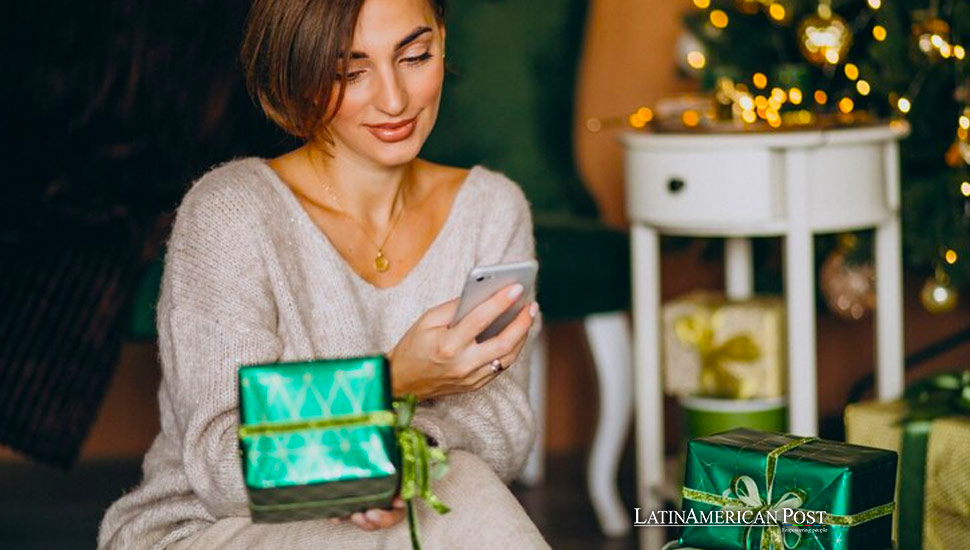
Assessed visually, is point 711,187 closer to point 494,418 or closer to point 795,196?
point 795,196

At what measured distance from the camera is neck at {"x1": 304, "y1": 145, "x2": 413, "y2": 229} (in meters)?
1.49

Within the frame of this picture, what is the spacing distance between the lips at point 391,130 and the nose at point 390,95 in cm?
2

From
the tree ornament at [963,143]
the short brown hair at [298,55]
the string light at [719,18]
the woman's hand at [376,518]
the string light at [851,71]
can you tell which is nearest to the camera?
the woman's hand at [376,518]

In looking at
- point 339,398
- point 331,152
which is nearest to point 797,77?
point 331,152

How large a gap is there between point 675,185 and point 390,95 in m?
0.91

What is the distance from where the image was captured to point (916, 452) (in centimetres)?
192

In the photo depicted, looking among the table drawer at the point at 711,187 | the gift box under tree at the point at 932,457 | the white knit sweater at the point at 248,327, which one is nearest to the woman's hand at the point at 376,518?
the white knit sweater at the point at 248,327

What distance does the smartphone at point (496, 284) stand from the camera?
1143 millimetres

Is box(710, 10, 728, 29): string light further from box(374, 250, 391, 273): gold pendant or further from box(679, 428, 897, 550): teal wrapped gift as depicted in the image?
box(679, 428, 897, 550): teal wrapped gift

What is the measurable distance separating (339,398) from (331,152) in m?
0.52

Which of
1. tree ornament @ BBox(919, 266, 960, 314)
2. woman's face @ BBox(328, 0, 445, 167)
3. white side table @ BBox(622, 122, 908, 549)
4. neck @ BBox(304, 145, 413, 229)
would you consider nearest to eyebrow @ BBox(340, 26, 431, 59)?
woman's face @ BBox(328, 0, 445, 167)

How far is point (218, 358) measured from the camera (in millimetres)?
1258

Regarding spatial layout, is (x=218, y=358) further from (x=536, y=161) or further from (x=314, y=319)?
(x=536, y=161)

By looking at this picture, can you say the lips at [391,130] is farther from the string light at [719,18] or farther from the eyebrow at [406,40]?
the string light at [719,18]
